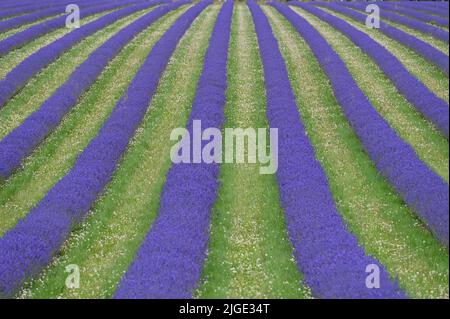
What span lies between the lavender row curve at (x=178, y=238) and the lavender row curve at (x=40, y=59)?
8.15m

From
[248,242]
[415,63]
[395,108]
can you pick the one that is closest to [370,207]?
[248,242]

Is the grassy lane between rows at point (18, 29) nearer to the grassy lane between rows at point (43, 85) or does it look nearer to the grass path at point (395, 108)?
the grassy lane between rows at point (43, 85)

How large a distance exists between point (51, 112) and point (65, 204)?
717cm

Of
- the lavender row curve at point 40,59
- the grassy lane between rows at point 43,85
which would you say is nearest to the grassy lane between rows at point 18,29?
the lavender row curve at point 40,59

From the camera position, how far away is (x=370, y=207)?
12164 millimetres

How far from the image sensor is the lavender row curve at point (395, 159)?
32.9ft

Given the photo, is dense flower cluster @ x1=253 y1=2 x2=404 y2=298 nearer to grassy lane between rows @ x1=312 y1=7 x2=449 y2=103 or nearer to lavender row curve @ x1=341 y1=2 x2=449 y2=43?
grassy lane between rows @ x1=312 y1=7 x2=449 y2=103

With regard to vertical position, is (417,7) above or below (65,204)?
above

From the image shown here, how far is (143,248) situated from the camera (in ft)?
32.6

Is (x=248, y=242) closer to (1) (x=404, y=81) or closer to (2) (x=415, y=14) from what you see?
(1) (x=404, y=81)

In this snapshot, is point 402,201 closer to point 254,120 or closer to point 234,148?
point 234,148

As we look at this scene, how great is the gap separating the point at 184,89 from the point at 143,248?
12.2 m

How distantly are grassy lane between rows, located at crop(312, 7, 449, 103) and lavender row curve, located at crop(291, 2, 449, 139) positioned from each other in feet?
1.24
